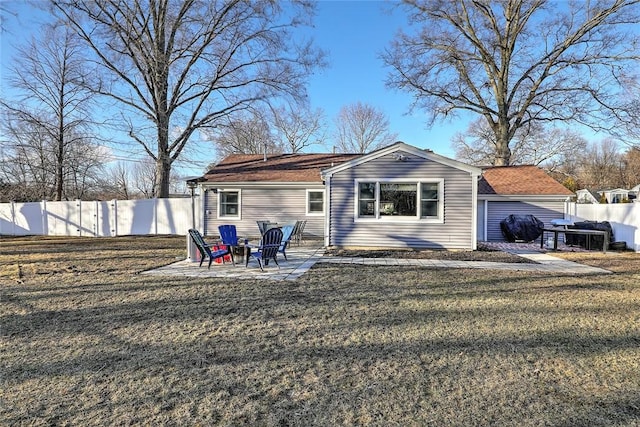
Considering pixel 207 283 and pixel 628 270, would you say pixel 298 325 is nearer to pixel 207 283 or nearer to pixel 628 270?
pixel 207 283

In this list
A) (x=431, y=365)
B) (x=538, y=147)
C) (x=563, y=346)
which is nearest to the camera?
(x=431, y=365)

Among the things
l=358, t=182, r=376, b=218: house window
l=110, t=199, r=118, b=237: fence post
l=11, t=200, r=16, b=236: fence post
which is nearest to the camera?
l=358, t=182, r=376, b=218: house window

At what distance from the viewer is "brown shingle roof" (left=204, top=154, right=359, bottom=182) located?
591 inches

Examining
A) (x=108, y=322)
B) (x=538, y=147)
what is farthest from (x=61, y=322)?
(x=538, y=147)

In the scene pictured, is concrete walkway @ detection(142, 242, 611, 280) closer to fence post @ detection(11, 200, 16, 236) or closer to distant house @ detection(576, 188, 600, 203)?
fence post @ detection(11, 200, 16, 236)

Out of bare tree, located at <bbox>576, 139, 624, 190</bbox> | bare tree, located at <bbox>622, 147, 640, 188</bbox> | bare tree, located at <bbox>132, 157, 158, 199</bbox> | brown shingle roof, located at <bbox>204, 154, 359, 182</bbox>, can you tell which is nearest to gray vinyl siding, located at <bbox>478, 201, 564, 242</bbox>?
brown shingle roof, located at <bbox>204, 154, 359, 182</bbox>

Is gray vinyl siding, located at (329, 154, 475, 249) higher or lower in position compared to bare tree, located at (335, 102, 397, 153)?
lower

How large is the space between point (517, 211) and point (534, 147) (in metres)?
25.2

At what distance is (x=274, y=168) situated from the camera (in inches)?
645

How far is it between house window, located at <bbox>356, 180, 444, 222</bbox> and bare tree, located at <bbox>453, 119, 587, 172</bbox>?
26.0 m

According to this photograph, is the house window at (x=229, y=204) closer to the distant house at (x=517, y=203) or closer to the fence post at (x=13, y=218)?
the distant house at (x=517, y=203)

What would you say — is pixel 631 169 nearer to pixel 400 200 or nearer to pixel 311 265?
pixel 400 200

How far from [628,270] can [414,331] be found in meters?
7.25

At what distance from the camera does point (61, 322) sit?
4.25 m
